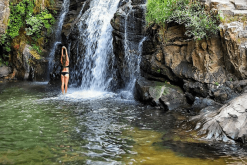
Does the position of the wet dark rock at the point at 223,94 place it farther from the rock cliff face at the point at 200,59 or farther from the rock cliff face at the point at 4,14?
the rock cliff face at the point at 4,14

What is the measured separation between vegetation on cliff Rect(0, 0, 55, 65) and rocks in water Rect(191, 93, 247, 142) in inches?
564

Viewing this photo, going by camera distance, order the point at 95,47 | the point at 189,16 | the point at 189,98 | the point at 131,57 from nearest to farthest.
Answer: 1. the point at 189,16
2. the point at 189,98
3. the point at 131,57
4. the point at 95,47

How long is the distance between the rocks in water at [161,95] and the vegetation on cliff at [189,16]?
2208mm

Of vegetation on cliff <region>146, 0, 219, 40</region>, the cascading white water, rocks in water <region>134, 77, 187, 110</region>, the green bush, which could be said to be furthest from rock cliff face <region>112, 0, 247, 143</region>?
the green bush

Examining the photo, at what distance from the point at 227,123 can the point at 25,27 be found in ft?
53.4

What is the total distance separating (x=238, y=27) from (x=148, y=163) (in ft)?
19.8

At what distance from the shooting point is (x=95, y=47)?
1373cm

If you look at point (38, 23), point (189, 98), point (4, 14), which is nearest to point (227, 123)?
point (189, 98)

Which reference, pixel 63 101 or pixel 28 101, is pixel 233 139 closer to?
pixel 63 101

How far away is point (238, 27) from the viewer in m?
7.88

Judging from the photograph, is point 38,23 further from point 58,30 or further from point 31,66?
point 31,66

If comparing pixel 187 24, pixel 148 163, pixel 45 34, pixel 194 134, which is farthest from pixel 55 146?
pixel 45 34

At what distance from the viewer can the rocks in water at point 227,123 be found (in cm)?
547

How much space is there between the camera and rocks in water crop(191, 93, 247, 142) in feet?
17.9
